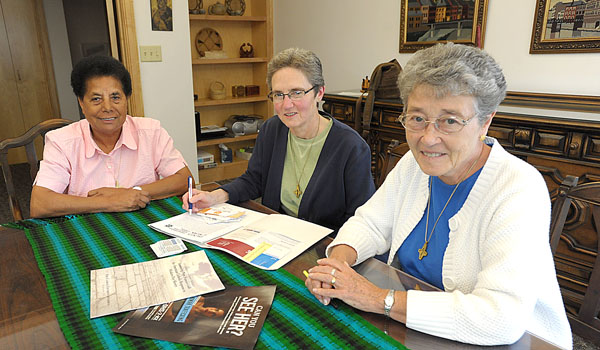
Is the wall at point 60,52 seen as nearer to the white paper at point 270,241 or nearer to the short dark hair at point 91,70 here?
the short dark hair at point 91,70

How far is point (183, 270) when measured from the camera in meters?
1.02

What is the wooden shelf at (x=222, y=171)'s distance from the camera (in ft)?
13.2

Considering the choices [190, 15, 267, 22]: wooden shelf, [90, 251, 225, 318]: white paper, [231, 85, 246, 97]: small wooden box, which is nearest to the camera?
[90, 251, 225, 318]: white paper

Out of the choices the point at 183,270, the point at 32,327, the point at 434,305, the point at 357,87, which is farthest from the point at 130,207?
the point at 357,87

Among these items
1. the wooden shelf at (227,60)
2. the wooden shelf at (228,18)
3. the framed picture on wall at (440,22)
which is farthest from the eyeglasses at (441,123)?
the wooden shelf at (228,18)

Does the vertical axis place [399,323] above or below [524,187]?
below

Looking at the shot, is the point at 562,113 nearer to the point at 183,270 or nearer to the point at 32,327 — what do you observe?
the point at 183,270

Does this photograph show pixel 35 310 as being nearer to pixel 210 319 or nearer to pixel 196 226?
pixel 210 319

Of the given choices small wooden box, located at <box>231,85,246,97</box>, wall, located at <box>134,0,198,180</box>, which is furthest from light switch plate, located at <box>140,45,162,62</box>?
small wooden box, located at <box>231,85,246,97</box>

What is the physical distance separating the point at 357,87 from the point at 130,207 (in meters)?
2.49

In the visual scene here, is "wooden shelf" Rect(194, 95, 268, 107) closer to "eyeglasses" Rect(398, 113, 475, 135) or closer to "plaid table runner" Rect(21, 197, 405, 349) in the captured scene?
"plaid table runner" Rect(21, 197, 405, 349)

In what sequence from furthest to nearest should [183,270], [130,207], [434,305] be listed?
[130,207] → [183,270] → [434,305]

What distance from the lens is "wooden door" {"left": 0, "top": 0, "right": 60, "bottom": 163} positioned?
435 centimetres

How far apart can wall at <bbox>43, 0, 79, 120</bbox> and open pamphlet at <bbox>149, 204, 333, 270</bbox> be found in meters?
4.16
